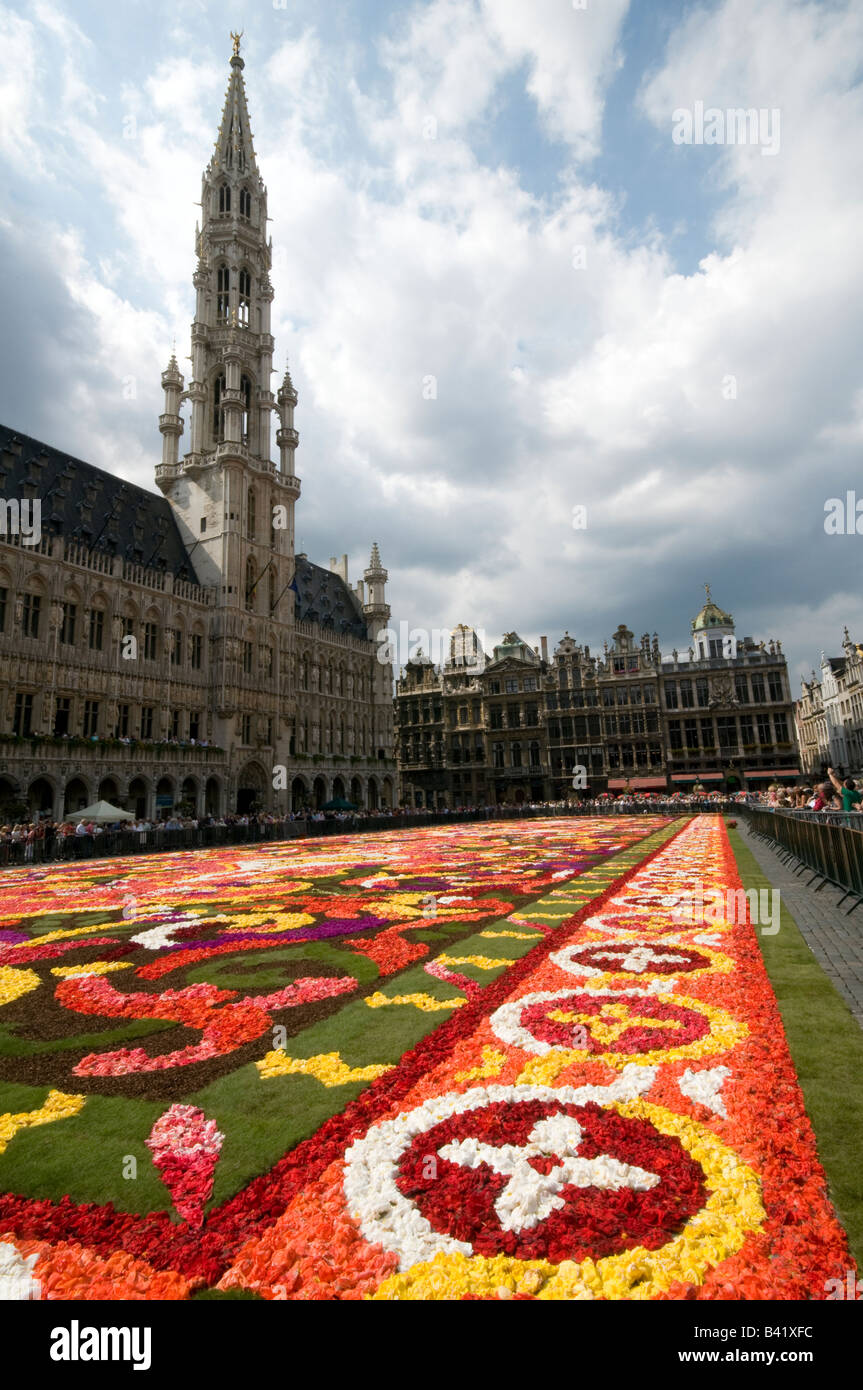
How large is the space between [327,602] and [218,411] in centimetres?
1857

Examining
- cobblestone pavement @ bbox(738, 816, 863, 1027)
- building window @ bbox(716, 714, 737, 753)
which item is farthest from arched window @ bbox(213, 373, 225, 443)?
building window @ bbox(716, 714, 737, 753)

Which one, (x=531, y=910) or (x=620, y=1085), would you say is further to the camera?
(x=531, y=910)

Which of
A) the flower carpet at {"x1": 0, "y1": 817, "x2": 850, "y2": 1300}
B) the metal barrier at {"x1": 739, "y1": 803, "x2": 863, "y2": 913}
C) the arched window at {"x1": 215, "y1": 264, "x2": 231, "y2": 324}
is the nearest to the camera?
the flower carpet at {"x1": 0, "y1": 817, "x2": 850, "y2": 1300}

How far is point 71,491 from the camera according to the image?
3894 centimetres

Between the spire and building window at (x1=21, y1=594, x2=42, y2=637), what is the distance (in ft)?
128

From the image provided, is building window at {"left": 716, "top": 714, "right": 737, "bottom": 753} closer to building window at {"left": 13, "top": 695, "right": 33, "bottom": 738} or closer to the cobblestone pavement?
the cobblestone pavement

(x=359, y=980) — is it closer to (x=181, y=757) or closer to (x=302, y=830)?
(x=302, y=830)

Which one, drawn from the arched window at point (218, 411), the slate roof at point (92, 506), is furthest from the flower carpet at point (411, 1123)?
the arched window at point (218, 411)

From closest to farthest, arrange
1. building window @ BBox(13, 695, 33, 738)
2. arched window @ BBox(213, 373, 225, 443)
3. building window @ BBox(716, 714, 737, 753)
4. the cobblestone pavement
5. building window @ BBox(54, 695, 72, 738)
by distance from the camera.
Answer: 1. the cobblestone pavement
2. building window @ BBox(13, 695, 33, 738)
3. building window @ BBox(54, 695, 72, 738)
4. arched window @ BBox(213, 373, 225, 443)
5. building window @ BBox(716, 714, 737, 753)

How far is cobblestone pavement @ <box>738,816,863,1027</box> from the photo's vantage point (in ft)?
17.5

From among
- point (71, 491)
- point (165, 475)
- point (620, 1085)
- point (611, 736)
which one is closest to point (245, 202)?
point (165, 475)

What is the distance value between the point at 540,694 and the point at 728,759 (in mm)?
17994

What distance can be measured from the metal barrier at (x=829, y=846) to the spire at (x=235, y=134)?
199ft

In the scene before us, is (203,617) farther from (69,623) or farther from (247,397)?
(247,397)
